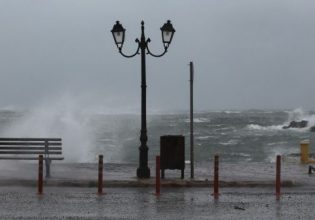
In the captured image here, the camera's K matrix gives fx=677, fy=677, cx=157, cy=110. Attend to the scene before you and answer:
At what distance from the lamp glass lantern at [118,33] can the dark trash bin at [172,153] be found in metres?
2.68

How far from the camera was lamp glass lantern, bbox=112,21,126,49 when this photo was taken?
675 inches

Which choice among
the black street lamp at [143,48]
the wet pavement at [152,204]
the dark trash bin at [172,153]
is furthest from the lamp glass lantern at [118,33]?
the wet pavement at [152,204]

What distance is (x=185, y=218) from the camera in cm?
1114

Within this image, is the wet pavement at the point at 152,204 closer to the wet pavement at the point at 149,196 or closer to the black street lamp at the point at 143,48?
the wet pavement at the point at 149,196

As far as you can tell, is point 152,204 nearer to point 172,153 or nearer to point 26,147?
point 172,153

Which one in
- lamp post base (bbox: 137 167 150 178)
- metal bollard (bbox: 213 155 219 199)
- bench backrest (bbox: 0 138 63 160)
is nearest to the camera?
metal bollard (bbox: 213 155 219 199)

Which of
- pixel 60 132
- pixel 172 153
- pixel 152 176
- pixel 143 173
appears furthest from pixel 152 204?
pixel 60 132

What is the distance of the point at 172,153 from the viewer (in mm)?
16859

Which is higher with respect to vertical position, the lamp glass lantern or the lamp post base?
the lamp glass lantern

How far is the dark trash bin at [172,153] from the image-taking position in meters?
16.7

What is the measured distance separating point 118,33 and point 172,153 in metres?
3.33

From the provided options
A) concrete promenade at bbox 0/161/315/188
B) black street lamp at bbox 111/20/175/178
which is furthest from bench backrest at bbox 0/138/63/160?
black street lamp at bbox 111/20/175/178

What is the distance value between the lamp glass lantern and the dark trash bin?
2683 millimetres

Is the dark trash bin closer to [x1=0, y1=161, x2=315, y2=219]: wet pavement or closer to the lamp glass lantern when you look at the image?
[x1=0, y1=161, x2=315, y2=219]: wet pavement
